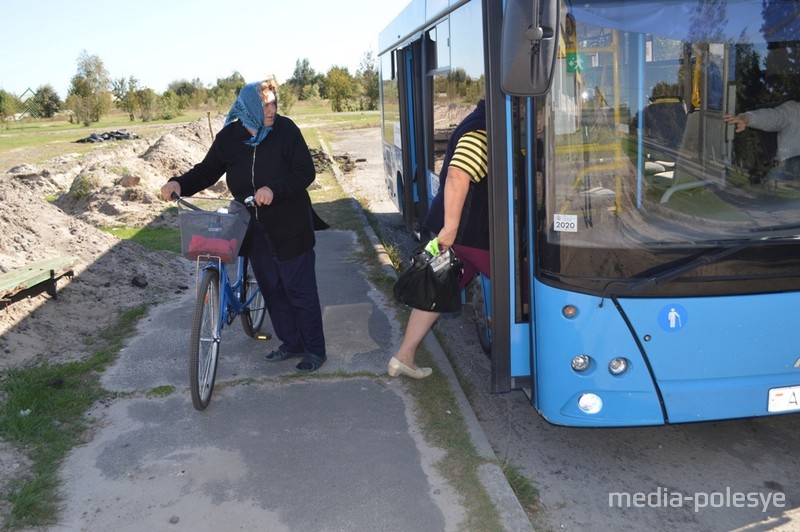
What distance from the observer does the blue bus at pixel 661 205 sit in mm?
3920

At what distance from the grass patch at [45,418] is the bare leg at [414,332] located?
2.06 m

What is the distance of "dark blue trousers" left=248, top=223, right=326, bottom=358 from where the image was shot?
5.64m

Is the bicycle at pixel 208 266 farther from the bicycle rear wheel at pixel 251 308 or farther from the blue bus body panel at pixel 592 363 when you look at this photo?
the blue bus body panel at pixel 592 363

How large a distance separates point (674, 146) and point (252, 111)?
8.95ft

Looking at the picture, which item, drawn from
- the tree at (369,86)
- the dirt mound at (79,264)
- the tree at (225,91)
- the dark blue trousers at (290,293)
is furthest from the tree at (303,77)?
the dark blue trousers at (290,293)

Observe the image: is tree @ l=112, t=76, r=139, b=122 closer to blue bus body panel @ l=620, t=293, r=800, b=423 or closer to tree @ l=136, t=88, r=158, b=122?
tree @ l=136, t=88, r=158, b=122

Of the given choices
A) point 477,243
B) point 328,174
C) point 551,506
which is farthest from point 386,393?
point 328,174

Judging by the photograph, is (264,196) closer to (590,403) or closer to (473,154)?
(473,154)

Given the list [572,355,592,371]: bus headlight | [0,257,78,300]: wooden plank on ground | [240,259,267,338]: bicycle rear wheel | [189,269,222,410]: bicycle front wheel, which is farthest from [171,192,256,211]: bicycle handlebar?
[572,355,592,371]: bus headlight

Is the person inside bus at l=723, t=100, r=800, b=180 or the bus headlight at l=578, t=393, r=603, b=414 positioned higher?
the person inside bus at l=723, t=100, r=800, b=180

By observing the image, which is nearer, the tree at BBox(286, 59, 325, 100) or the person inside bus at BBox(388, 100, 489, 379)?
the person inside bus at BBox(388, 100, 489, 379)

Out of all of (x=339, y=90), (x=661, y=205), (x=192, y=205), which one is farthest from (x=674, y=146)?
(x=339, y=90)

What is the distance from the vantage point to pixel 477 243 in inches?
195

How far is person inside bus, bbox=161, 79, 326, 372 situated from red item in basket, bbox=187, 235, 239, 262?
0.33 meters
